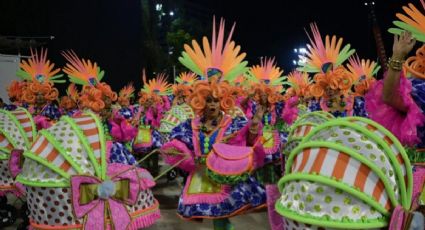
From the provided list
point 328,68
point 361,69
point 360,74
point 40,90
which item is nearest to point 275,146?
point 328,68

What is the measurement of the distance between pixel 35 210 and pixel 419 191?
2343 millimetres

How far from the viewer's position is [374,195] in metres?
1.75

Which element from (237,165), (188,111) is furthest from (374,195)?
(188,111)

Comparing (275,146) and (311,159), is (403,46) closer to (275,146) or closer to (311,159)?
(311,159)

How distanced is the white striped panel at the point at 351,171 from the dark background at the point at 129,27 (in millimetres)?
7535

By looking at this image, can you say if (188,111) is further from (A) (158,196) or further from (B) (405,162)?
(B) (405,162)

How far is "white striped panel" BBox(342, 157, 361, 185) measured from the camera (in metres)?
1.76

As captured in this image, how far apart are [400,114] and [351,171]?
910 mm

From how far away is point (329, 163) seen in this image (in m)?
1.80

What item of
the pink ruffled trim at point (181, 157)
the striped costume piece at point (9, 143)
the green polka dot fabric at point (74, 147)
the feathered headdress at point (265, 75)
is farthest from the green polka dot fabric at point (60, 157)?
the feathered headdress at point (265, 75)

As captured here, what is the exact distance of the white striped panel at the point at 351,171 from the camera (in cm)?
176

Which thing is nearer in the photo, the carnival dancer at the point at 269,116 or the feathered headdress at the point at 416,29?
the feathered headdress at the point at 416,29

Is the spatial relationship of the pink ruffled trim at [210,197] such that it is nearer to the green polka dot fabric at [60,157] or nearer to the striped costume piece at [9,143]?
the green polka dot fabric at [60,157]

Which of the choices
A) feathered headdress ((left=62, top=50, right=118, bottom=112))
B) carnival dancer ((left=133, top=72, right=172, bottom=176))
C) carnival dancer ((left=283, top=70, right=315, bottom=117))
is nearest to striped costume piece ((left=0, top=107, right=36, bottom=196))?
feathered headdress ((left=62, top=50, right=118, bottom=112))
